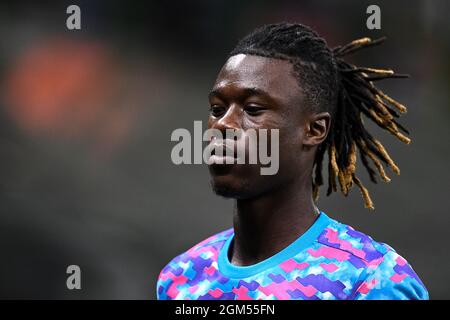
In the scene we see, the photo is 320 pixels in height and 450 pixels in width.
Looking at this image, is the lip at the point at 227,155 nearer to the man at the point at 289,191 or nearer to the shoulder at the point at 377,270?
the man at the point at 289,191

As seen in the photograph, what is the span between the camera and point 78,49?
595 centimetres

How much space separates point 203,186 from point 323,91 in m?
3.52

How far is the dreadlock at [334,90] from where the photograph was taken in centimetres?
254

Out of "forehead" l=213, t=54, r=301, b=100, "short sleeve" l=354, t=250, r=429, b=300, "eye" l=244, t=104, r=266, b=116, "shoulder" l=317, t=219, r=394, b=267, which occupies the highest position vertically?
"forehead" l=213, t=54, r=301, b=100

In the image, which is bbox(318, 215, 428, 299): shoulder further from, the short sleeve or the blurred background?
the blurred background

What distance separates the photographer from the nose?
243 centimetres

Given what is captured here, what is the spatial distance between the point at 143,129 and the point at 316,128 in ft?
11.5

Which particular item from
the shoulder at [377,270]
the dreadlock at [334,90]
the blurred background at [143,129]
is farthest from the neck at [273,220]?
the blurred background at [143,129]

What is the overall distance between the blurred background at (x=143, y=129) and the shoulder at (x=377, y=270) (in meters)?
3.03

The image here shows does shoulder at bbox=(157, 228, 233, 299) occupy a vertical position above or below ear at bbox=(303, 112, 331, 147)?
below

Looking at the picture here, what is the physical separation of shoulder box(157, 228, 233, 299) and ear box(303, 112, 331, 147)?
0.58 m

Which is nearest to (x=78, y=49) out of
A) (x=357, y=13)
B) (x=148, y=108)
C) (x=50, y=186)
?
(x=148, y=108)

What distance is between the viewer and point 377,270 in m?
2.31

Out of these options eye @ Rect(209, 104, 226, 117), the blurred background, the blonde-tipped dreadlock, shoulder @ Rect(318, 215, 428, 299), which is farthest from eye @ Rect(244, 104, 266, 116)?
the blurred background
